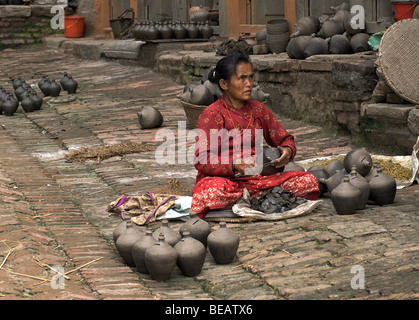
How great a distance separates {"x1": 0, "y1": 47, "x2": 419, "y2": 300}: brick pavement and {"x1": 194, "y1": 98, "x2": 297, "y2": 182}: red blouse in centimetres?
46

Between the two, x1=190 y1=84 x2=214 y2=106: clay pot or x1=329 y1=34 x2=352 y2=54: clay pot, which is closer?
x1=190 y1=84 x2=214 y2=106: clay pot

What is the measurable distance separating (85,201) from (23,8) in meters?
12.8

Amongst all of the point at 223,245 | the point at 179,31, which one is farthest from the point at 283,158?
the point at 179,31

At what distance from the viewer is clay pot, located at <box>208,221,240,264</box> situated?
401cm

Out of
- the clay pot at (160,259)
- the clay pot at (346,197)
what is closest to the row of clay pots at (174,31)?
the clay pot at (346,197)

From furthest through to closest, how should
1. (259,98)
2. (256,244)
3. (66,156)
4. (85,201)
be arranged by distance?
(259,98) → (66,156) → (85,201) → (256,244)

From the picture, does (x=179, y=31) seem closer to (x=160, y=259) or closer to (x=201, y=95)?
(x=201, y=95)

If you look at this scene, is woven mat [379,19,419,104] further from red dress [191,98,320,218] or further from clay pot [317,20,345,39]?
red dress [191,98,320,218]

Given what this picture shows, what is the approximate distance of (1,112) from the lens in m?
10.2

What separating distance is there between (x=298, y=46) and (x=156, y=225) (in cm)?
418

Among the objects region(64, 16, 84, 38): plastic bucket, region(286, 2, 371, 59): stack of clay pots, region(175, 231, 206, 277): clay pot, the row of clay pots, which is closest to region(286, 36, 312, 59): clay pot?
region(286, 2, 371, 59): stack of clay pots

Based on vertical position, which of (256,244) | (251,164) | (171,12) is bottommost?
(256,244)
